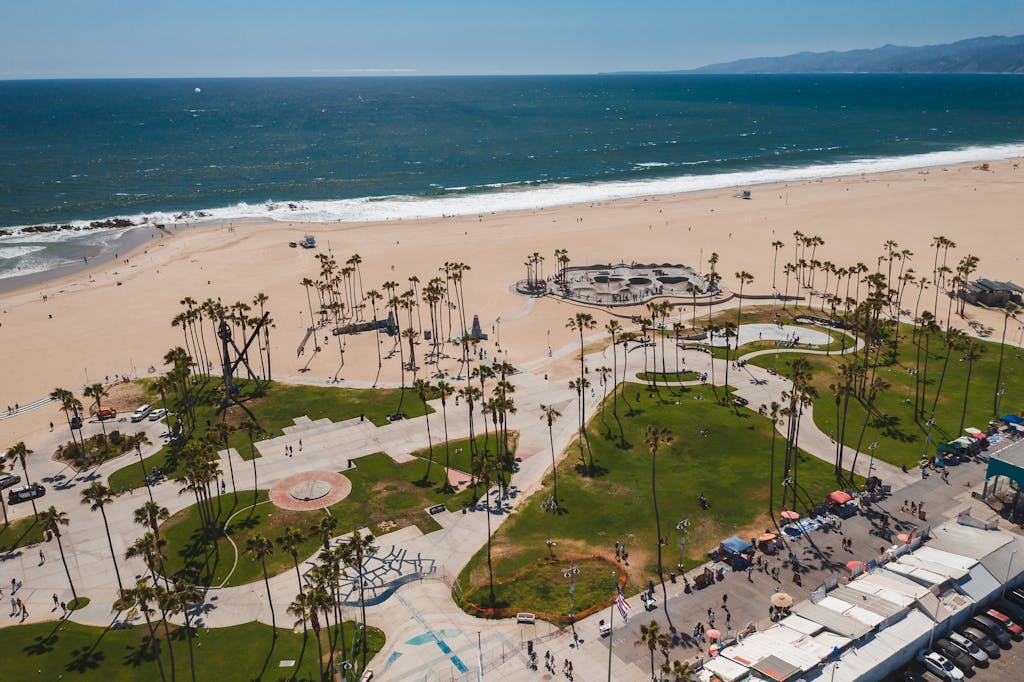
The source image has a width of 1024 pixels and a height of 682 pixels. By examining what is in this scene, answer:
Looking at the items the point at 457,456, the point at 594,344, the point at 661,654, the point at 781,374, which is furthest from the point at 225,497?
the point at 781,374

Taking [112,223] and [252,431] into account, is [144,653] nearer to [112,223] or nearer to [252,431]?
[252,431]

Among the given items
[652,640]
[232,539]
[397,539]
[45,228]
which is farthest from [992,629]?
[45,228]

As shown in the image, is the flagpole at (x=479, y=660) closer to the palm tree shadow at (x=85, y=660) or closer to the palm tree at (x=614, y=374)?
the palm tree shadow at (x=85, y=660)

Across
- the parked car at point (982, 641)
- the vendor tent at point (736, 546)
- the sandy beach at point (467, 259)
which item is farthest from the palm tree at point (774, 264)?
the parked car at point (982, 641)

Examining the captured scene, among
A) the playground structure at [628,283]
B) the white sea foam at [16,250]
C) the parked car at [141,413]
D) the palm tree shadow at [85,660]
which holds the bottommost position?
the palm tree shadow at [85,660]

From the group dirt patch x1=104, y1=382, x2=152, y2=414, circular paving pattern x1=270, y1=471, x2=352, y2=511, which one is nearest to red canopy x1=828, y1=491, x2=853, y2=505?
circular paving pattern x1=270, y1=471, x2=352, y2=511

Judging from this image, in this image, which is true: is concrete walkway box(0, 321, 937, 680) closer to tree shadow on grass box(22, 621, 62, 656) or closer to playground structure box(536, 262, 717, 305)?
tree shadow on grass box(22, 621, 62, 656)

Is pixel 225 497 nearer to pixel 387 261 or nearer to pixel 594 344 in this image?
pixel 594 344
